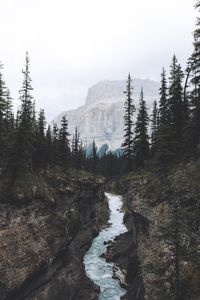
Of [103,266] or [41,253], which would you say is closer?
[41,253]

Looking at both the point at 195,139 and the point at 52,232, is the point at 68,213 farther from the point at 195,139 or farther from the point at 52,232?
the point at 195,139

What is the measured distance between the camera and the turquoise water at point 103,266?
107 ft

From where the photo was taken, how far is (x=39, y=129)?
1918 inches

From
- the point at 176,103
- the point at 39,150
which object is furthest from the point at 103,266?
the point at 176,103

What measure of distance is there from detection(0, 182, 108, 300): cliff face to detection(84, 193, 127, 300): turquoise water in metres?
1.68

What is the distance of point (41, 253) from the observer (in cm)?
2888

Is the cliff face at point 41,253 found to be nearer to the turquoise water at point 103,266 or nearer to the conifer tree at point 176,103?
the turquoise water at point 103,266

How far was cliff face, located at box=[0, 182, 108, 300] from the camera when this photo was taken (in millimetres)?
25469

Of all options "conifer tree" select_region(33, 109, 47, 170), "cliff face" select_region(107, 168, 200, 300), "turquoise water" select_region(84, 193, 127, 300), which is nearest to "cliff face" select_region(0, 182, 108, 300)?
"turquoise water" select_region(84, 193, 127, 300)

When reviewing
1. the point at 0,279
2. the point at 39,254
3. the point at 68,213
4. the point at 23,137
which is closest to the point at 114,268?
the point at 68,213

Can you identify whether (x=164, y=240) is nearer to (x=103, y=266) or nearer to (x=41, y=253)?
(x=41, y=253)

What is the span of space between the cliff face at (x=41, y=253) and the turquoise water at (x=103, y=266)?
1.68m

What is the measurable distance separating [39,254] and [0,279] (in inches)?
206

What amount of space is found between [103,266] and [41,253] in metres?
13.8
